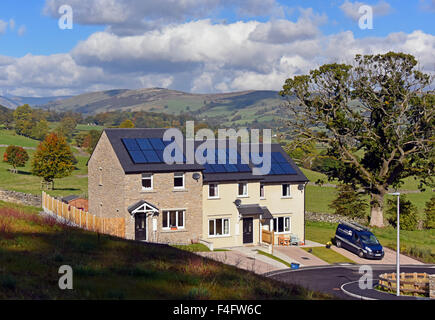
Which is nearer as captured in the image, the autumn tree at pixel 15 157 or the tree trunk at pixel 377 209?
the tree trunk at pixel 377 209

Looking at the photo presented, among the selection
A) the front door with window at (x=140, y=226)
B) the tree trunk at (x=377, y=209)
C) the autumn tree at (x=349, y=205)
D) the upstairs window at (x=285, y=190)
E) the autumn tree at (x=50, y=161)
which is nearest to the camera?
the front door with window at (x=140, y=226)

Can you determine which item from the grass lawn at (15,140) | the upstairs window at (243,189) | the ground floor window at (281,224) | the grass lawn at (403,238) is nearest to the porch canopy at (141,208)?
the upstairs window at (243,189)

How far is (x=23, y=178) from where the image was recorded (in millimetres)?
97750

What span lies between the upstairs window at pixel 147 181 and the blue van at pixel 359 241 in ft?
57.7

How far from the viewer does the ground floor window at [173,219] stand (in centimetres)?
4188

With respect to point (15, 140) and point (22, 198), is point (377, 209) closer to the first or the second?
point (22, 198)

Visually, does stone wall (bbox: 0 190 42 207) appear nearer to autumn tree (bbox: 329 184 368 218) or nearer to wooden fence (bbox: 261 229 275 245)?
wooden fence (bbox: 261 229 275 245)

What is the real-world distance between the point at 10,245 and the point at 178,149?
2767 cm

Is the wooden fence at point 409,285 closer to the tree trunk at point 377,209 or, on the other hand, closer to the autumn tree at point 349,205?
the tree trunk at point 377,209

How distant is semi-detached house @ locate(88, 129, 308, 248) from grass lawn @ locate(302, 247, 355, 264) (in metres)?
3.10

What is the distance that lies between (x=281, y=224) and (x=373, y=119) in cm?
1765

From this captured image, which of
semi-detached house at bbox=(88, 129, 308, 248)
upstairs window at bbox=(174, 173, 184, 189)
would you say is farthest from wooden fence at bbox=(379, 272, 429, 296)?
upstairs window at bbox=(174, 173, 184, 189)

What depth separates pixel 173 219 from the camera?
42219 millimetres

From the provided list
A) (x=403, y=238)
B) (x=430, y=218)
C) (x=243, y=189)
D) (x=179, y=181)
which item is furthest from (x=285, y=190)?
(x=430, y=218)
